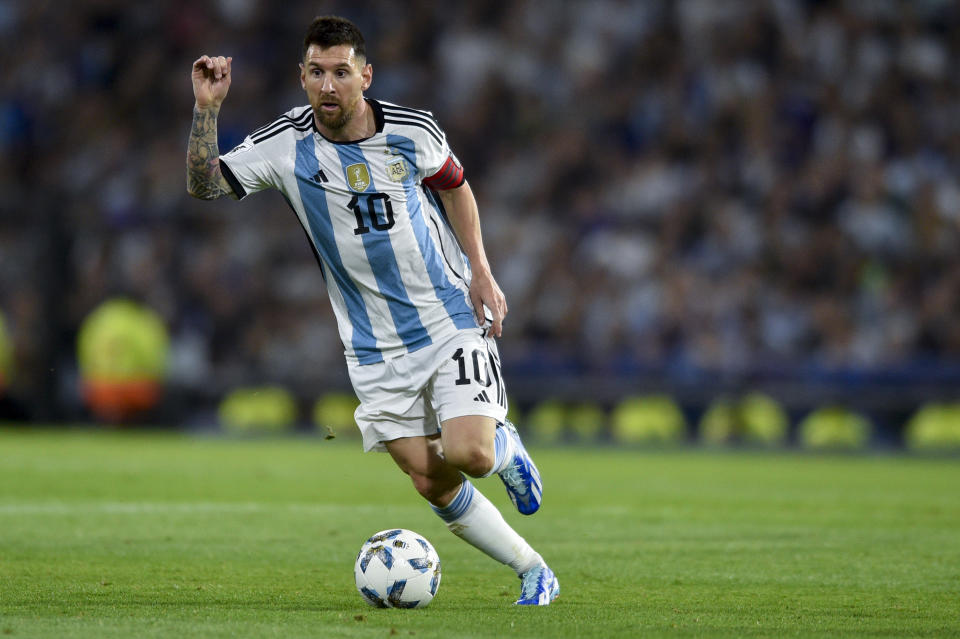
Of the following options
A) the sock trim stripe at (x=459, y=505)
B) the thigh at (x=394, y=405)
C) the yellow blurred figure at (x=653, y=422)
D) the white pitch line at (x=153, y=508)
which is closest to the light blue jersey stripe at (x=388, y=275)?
the thigh at (x=394, y=405)

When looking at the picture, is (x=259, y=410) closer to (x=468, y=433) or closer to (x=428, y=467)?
(x=428, y=467)

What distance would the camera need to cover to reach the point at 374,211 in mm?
5738

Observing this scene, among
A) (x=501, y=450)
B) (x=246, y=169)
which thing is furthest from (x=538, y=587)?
(x=246, y=169)

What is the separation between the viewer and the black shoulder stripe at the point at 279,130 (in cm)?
577

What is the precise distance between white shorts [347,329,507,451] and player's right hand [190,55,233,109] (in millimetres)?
1297

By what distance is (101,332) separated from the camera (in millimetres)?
17531

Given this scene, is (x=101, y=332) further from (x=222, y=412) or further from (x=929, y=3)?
(x=929, y=3)

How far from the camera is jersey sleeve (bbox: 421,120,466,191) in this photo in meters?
5.78

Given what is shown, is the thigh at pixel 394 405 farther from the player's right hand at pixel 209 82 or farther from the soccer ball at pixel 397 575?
the player's right hand at pixel 209 82

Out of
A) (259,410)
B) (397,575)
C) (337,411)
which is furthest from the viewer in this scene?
(259,410)

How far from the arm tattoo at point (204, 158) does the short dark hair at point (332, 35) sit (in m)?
0.48

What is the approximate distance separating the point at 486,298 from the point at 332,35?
49.2 inches

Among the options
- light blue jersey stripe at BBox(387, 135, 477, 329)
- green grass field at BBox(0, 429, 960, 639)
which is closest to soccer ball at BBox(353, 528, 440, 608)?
green grass field at BBox(0, 429, 960, 639)

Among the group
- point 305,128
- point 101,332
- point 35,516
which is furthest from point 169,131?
point 305,128
